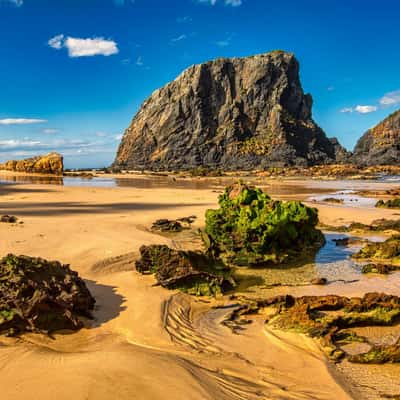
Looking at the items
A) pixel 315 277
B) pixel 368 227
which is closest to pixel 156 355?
pixel 315 277

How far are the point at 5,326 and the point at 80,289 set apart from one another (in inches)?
46.6

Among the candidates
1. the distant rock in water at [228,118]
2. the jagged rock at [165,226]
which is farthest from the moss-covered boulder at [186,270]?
the distant rock in water at [228,118]

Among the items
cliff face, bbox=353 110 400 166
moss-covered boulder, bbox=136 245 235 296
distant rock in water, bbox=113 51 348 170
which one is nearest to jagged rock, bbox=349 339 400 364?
moss-covered boulder, bbox=136 245 235 296

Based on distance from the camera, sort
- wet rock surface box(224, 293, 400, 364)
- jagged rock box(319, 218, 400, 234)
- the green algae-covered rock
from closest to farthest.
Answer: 1. wet rock surface box(224, 293, 400, 364)
2. the green algae-covered rock
3. jagged rock box(319, 218, 400, 234)

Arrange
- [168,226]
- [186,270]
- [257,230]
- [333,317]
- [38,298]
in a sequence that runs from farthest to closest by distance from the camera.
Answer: [168,226], [257,230], [186,270], [333,317], [38,298]

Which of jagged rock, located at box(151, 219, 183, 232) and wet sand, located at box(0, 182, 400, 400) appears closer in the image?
wet sand, located at box(0, 182, 400, 400)

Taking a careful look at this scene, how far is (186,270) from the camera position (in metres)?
7.18

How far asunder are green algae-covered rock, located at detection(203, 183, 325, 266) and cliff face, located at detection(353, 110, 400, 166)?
8737 cm

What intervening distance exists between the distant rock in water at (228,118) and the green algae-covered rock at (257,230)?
92982mm

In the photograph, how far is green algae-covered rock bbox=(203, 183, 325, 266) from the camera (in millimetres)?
9344

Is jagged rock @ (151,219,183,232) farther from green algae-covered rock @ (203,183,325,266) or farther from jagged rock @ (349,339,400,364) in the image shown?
jagged rock @ (349,339,400,364)

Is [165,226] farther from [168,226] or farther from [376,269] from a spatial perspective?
[376,269]

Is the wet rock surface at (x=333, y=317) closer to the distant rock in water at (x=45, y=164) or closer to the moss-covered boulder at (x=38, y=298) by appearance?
the moss-covered boulder at (x=38, y=298)

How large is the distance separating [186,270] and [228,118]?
358 feet
